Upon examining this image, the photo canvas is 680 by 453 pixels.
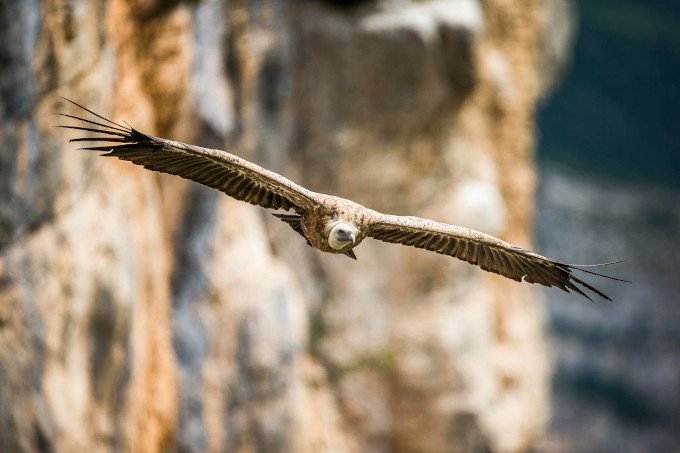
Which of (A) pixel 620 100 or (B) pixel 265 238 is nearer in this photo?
(B) pixel 265 238

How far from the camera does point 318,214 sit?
4.95m

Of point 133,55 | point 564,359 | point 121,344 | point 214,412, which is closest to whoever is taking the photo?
point 121,344

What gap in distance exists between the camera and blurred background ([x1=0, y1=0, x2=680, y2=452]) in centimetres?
588

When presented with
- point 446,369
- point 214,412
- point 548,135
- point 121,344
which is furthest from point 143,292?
point 548,135

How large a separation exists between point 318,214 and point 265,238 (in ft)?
14.3

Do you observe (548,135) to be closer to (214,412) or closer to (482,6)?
(482,6)

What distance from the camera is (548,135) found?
2669 centimetres

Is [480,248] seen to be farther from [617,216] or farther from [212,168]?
[617,216]

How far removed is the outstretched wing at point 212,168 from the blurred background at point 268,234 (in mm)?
1154

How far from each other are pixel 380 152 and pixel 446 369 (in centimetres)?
271

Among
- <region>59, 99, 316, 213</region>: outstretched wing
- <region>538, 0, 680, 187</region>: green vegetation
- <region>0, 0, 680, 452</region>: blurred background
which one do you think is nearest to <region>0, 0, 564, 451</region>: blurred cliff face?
<region>0, 0, 680, 452</region>: blurred background

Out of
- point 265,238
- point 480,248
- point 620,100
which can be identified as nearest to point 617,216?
point 620,100

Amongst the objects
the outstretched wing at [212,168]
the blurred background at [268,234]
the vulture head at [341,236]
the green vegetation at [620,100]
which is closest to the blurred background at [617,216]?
the green vegetation at [620,100]

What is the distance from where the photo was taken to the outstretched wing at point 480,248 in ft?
17.0
